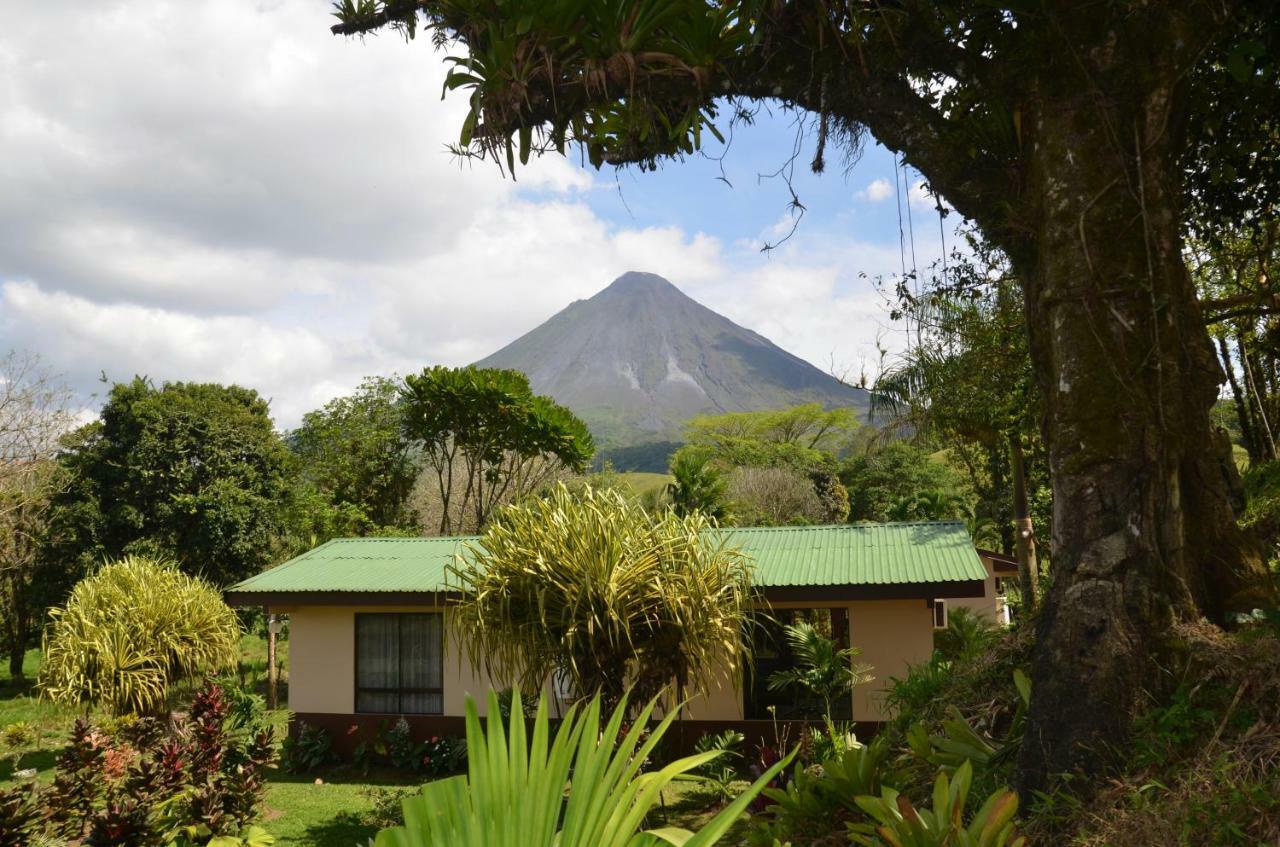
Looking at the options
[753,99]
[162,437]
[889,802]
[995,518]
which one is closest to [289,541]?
[162,437]

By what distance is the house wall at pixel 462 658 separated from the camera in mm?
12297

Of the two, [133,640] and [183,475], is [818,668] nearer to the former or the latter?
[133,640]

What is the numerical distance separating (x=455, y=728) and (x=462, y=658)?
1.02 m

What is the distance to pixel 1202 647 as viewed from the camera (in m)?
3.92

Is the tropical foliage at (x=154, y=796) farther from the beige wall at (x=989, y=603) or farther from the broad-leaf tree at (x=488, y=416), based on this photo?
the broad-leaf tree at (x=488, y=416)

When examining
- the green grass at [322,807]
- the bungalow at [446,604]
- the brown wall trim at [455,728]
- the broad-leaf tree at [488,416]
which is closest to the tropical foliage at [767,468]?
the broad-leaf tree at [488,416]

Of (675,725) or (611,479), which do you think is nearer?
(675,725)

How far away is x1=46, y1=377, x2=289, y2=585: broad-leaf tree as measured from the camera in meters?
21.7

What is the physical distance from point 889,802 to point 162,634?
43.8ft

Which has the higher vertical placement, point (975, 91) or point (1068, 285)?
point (975, 91)

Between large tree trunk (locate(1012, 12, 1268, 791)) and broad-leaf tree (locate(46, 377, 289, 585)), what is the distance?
21421mm

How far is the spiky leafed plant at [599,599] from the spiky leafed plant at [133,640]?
24.3ft

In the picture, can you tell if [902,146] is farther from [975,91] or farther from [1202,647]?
[1202,647]

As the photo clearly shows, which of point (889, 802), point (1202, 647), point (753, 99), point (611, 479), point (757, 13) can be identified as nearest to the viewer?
point (889, 802)
